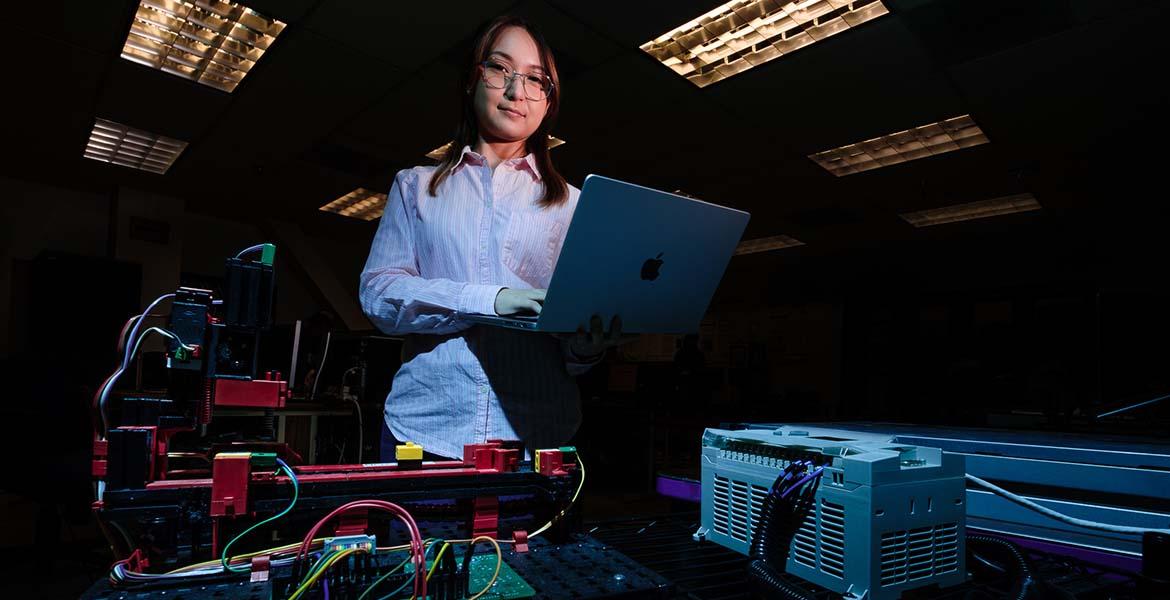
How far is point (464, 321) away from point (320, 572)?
495mm

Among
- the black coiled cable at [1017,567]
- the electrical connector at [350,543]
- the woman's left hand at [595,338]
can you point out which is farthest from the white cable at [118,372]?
the black coiled cable at [1017,567]

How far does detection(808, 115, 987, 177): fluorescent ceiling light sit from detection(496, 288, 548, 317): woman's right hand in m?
4.16

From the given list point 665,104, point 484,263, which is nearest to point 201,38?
point 665,104

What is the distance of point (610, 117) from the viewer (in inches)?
165

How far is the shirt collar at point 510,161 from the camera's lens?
3.51 ft

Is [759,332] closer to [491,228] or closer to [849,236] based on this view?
[849,236]

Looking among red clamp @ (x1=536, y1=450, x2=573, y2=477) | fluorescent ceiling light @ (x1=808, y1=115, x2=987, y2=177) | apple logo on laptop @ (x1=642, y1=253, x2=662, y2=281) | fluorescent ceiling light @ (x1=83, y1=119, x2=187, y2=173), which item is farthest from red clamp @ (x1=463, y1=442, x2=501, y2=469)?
fluorescent ceiling light @ (x1=83, y1=119, x2=187, y2=173)

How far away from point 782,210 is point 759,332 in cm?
440

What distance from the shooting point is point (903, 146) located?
181 inches

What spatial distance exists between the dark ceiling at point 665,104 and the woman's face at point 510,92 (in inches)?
84.7

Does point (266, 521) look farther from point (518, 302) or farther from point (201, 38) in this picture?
point (201, 38)

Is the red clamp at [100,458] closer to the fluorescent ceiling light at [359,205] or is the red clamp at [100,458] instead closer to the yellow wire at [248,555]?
the yellow wire at [248,555]

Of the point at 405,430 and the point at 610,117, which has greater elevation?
the point at 610,117

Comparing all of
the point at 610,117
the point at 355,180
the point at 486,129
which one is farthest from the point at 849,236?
the point at 486,129
